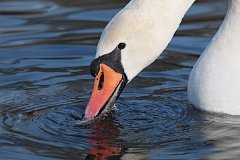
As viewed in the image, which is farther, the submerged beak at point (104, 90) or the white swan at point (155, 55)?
the submerged beak at point (104, 90)

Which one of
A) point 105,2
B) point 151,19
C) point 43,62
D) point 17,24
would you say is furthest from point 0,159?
point 105,2

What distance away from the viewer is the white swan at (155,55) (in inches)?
348

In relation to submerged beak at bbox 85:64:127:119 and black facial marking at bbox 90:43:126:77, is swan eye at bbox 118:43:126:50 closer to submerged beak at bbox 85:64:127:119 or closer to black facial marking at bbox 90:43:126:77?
black facial marking at bbox 90:43:126:77

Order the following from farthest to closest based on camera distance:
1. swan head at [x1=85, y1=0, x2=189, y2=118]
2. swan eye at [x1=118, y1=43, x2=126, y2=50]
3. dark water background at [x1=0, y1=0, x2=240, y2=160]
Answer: swan eye at [x1=118, y1=43, x2=126, y2=50] → swan head at [x1=85, y1=0, x2=189, y2=118] → dark water background at [x1=0, y1=0, x2=240, y2=160]

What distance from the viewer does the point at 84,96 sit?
1005cm

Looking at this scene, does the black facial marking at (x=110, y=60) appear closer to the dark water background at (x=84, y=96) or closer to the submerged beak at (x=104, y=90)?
the submerged beak at (x=104, y=90)

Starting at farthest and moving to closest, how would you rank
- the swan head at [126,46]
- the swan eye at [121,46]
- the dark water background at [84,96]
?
the swan eye at [121,46], the swan head at [126,46], the dark water background at [84,96]

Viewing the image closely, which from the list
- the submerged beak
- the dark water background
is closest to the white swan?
the submerged beak

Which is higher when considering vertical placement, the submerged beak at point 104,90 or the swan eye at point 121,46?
the swan eye at point 121,46

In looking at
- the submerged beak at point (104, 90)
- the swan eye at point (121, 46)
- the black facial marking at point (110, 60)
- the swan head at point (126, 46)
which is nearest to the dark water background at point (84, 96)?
the submerged beak at point (104, 90)

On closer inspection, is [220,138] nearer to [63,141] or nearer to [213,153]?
[213,153]

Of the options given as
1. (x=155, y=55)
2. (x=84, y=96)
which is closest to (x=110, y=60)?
(x=155, y=55)

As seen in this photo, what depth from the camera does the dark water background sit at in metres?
8.31

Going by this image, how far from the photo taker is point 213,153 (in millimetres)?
8133
